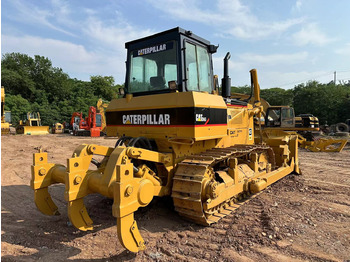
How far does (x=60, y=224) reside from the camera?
4008 millimetres

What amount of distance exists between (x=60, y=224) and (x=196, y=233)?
2135 mm

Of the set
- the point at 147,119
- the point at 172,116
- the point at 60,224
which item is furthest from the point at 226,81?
the point at 60,224

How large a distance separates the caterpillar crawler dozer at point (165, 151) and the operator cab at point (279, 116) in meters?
9.85

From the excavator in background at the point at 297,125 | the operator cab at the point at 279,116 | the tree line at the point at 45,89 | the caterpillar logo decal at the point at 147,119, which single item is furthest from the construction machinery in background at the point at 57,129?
the caterpillar logo decal at the point at 147,119

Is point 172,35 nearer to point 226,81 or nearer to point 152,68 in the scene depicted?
point 152,68

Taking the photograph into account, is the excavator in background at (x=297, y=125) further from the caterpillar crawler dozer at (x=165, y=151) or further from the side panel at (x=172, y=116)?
the side panel at (x=172, y=116)

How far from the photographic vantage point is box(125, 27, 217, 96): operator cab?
4191mm

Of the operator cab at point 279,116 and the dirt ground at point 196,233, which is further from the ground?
the operator cab at point 279,116

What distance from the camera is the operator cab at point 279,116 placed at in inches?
569

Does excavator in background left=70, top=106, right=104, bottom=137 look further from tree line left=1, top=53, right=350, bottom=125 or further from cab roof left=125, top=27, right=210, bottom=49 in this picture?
cab roof left=125, top=27, right=210, bottom=49

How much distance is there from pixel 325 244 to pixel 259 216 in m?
1.07

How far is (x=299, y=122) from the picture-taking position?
16312 millimetres

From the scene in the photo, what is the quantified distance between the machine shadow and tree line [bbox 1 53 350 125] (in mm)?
28720

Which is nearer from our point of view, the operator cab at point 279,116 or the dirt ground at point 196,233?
the dirt ground at point 196,233
